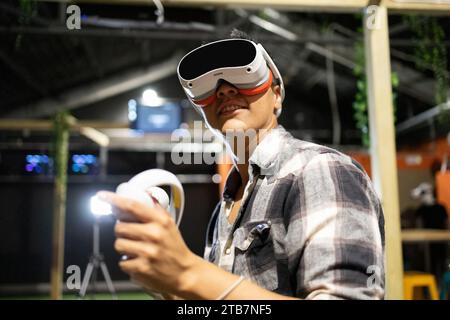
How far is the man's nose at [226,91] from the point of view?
88 cm

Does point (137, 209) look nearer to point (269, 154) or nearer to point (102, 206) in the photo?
point (102, 206)

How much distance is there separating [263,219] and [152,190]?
0.26 m

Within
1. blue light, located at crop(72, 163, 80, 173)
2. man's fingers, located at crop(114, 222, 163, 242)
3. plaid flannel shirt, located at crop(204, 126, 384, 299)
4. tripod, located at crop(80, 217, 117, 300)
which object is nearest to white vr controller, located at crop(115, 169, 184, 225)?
man's fingers, located at crop(114, 222, 163, 242)

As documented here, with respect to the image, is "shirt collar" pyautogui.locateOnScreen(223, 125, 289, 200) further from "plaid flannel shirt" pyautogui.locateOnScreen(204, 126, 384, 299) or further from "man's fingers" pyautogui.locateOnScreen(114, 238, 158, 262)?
"man's fingers" pyautogui.locateOnScreen(114, 238, 158, 262)

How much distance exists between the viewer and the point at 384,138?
2.17 m

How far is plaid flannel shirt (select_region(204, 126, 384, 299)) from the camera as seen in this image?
2.09 feet

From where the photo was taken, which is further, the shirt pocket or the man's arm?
the shirt pocket

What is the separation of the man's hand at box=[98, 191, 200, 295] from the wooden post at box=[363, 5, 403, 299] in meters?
1.83

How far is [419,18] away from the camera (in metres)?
2.87

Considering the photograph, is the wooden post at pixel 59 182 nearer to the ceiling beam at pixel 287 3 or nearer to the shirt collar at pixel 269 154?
the ceiling beam at pixel 287 3

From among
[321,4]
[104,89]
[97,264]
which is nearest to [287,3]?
[321,4]

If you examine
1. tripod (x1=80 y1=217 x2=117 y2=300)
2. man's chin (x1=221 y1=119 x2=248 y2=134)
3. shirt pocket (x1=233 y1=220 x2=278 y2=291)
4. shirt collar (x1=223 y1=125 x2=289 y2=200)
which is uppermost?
man's chin (x1=221 y1=119 x2=248 y2=134)
